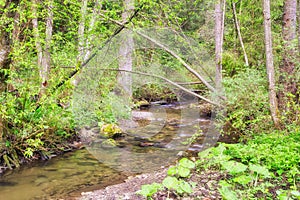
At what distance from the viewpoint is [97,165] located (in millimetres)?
6031

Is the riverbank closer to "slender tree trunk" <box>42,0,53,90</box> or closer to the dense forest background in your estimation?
the dense forest background

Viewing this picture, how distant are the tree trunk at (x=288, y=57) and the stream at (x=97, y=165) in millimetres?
2387

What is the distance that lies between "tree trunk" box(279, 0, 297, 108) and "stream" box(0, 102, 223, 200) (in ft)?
7.83

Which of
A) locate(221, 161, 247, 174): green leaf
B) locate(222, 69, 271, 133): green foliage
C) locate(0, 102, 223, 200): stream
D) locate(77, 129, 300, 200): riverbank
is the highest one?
locate(222, 69, 271, 133): green foliage

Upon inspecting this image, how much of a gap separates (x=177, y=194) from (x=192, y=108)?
936cm

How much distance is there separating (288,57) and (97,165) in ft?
14.9

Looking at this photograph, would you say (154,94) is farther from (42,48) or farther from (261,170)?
(261,170)

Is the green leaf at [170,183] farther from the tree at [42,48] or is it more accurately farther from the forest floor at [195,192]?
the tree at [42,48]

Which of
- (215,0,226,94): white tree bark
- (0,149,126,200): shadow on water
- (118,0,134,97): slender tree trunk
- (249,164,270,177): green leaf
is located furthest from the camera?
(215,0,226,94): white tree bark

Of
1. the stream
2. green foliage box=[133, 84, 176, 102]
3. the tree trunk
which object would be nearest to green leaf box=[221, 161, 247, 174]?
the stream

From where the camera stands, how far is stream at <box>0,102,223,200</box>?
4.72 meters

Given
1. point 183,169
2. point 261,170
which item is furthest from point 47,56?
point 261,170

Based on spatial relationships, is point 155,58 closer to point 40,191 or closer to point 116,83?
point 116,83

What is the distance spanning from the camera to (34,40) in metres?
4.62
